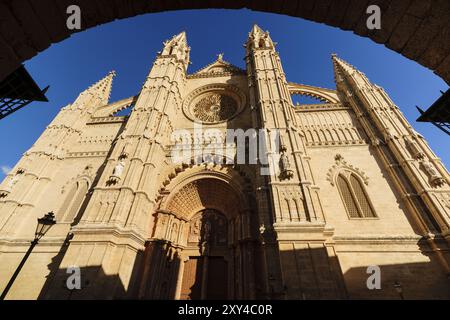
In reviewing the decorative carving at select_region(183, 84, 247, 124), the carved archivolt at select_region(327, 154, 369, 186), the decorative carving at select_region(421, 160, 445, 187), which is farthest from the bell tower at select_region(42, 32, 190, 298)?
the decorative carving at select_region(421, 160, 445, 187)

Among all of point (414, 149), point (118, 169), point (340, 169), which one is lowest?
point (118, 169)

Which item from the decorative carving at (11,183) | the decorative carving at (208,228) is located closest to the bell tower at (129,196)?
the decorative carving at (208,228)

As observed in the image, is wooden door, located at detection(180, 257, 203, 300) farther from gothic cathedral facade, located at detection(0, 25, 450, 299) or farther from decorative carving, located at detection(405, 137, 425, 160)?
decorative carving, located at detection(405, 137, 425, 160)

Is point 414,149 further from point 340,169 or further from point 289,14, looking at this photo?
point 289,14

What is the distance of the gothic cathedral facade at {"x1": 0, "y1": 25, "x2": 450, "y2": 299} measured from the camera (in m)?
8.43

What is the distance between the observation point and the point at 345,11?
2.49m

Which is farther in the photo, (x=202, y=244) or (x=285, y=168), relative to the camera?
(x=202, y=244)

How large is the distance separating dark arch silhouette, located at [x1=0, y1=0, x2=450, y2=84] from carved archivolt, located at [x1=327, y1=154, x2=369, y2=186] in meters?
10.6

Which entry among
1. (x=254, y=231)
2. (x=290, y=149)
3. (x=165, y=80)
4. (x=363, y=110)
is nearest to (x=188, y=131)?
(x=165, y=80)

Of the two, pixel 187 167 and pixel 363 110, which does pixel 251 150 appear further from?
pixel 363 110

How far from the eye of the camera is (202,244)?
11773 mm

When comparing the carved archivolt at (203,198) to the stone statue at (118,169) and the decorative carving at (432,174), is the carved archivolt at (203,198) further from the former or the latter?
the decorative carving at (432,174)

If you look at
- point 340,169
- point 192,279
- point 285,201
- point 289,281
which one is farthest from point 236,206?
point 340,169

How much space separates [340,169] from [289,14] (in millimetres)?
11490
